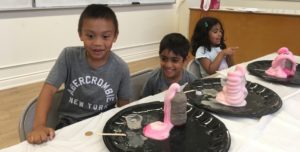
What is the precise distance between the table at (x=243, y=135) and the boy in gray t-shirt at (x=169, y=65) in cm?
40

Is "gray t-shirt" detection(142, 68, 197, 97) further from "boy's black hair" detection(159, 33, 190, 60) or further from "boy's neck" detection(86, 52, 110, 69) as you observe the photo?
"boy's neck" detection(86, 52, 110, 69)

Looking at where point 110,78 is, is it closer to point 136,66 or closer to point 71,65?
point 71,65

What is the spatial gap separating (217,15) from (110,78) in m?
2.74

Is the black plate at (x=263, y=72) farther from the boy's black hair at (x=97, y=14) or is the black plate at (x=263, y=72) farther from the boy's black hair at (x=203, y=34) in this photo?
the boy's black hair at (x=97, y=14)

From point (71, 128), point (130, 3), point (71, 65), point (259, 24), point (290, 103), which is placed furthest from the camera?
point (130, 3)

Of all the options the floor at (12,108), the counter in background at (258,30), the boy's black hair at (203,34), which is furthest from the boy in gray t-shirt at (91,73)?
the counter in background at (258,30)

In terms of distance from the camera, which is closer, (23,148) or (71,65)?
(23,148)

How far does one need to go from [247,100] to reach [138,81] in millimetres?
570

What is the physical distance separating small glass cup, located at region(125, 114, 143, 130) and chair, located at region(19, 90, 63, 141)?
1.26 ft

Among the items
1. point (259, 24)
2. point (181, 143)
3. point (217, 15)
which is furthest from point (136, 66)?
point (181, 143)

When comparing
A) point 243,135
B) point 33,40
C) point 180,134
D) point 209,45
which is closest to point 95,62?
point 180,134

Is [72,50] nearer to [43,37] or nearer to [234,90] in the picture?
[234,90]

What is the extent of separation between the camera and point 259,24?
11.4 ft

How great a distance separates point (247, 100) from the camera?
1.16 meters
